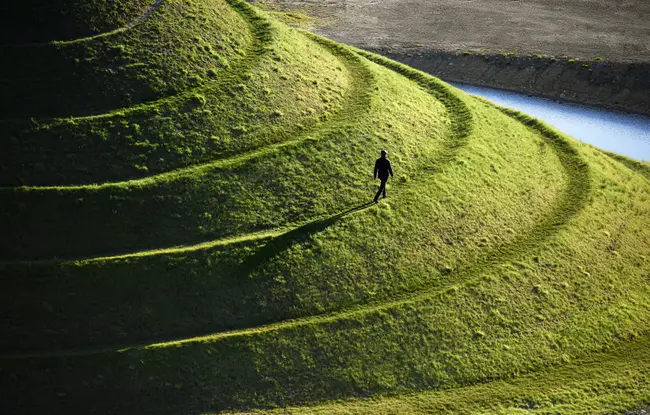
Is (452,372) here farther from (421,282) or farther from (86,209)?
(86,209)

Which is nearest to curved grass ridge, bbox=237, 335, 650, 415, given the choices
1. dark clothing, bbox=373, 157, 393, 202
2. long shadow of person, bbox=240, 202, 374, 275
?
long shadow of person, bbox=240, 202, 374, 275

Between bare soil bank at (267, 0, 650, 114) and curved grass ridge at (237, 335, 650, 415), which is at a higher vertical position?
bare soil bank at (267, 0, 650, 114)

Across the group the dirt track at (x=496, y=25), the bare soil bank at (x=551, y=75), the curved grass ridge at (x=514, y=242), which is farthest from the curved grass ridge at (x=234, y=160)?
the dirt track at (x=496, y=25)

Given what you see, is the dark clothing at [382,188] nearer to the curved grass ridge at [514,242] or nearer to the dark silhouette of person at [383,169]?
the dark silhouette of person at [383,169]

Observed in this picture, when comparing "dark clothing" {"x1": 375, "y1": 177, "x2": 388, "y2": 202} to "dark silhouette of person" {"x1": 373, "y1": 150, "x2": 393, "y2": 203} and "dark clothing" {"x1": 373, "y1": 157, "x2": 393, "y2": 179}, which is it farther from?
"dark clothing" {"x1": 373, "y1": 157, "x2": 393, "y2": 179}

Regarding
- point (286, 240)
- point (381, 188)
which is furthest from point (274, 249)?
point (381, 188)

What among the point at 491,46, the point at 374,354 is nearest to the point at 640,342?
the point at 374,354
